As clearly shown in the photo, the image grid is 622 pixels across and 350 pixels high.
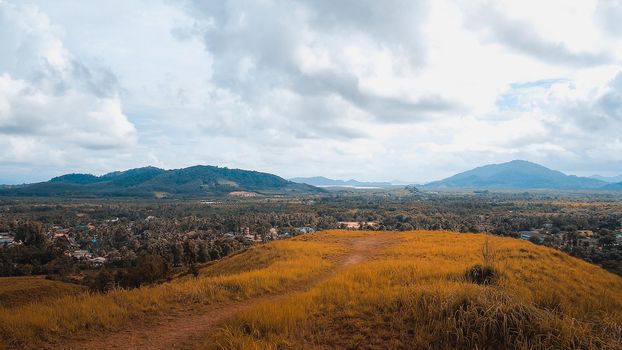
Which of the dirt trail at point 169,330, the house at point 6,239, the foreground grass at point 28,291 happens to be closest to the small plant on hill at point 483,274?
the dirt trail at point 169,330

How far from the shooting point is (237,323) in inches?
392

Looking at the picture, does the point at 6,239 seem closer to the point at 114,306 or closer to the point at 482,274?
the point at 114,306

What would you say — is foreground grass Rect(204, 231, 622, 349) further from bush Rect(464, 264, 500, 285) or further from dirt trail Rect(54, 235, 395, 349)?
dirt trail Rect(54, 235, 395, 349)

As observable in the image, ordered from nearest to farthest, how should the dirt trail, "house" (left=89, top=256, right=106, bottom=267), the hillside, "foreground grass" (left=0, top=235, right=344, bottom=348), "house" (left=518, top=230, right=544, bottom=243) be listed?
1. the hillside
2. the dirt trail
3. "foreground grass" (left=0, top=235, right=344, bottom=348)
4. "house" (left=518, top=230, right=544, bottom=243)
5. "house" (left=89, top=256, right=106, bottom=267)

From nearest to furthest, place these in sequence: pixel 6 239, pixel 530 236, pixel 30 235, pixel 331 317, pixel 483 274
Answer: pixel 331 317
pixel 483 274
pixel 530 236
pixel 30 235
pixel 6 239

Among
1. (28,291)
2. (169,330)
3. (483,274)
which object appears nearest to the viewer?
(169,330)

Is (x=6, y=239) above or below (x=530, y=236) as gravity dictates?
below

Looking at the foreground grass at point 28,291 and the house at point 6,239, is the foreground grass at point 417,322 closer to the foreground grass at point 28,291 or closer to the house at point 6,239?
the foreground grass at point 28,291

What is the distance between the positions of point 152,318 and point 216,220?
132023mm

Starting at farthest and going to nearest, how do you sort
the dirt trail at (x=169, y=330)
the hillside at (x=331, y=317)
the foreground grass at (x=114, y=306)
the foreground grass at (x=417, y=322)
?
the foreground grass at (x=114, y=306) < the dirt trail at (x=169, y=330) < the hillside at (x=331, y=317) < the foreground grass at (x=417, y=322)

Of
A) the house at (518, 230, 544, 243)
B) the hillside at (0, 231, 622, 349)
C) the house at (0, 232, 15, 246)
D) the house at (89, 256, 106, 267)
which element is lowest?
the house at (89, 256, 106, 267)


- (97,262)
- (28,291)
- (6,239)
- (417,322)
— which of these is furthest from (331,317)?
(6,239)

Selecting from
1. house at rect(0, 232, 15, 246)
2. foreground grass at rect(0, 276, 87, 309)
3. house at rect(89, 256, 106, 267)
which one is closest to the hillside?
foreground grass at rect(0, 276, 87, 309)

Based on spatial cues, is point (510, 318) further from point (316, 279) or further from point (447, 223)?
point (447, 223)
